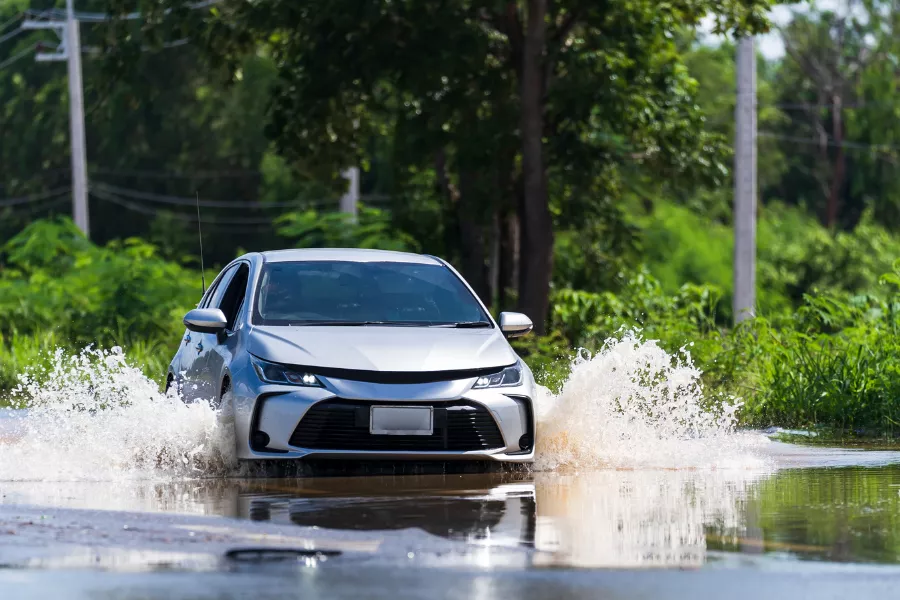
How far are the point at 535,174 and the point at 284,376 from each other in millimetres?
11366

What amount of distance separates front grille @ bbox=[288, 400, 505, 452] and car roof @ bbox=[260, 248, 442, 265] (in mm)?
1946

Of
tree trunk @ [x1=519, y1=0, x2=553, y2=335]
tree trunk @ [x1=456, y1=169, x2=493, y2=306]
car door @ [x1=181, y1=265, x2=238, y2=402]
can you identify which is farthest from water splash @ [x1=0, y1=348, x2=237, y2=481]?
tree trunk @ [x1=456, y1=169, x2=493, y2=306]

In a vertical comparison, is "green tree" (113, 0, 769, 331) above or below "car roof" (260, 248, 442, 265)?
above

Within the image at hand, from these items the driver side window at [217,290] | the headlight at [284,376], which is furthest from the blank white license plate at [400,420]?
the driver side window at [217,290]

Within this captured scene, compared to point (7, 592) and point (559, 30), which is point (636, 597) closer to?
point (7, 592)

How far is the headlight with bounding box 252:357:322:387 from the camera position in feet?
33.5

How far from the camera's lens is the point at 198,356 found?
1182 centimetres

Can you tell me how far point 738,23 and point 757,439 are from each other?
31.1 feet

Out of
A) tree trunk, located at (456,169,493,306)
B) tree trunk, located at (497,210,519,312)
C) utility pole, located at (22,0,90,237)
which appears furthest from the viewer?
utility pole, located at (22,0,90,237)

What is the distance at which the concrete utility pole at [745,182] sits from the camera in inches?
913

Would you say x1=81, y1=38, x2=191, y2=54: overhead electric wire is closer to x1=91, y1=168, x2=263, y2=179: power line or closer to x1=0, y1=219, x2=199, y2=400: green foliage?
x1=0, y1=219, x2=199, y2=400: green foliage

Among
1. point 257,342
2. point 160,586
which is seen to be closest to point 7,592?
point 160,586

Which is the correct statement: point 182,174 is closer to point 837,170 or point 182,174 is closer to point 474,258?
point 837,170

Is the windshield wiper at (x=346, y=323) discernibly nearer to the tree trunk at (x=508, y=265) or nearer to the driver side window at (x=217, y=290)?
the driver side window at (x=217, y=290)
